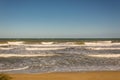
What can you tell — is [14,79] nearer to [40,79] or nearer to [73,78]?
[40,79]

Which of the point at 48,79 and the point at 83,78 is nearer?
the point at 48,79

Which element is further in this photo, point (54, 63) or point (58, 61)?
point (58, 61)

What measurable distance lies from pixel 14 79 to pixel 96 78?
5.13m

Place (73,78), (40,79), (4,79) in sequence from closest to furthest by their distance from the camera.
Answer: (4,79)
(40,79)
(73,78)

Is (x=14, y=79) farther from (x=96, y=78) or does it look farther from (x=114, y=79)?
(x=114, y=79)

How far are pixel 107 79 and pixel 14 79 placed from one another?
5685 millimetres

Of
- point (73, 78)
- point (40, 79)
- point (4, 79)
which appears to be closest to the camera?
point (4, 79)

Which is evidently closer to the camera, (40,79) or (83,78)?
(40,79)

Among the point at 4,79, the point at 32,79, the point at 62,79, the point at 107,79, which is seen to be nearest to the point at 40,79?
the point at 32,79

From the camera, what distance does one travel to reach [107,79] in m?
15.6

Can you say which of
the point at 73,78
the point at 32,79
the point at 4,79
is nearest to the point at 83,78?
the point at 73,78

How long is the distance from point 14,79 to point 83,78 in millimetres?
4396

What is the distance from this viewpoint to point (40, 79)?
15117mm

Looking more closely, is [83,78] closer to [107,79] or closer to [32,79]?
[107,79]
